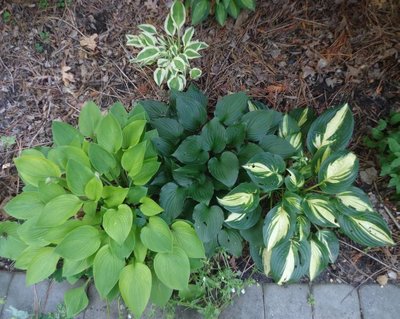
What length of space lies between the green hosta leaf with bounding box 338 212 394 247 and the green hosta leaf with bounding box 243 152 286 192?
1.23 feet

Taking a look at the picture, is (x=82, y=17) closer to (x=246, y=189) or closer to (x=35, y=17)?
(x=35, y=17)

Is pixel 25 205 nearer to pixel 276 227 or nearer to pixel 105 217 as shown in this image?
pixel 105 217

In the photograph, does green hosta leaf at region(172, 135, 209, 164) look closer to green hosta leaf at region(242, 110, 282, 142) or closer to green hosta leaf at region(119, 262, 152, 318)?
green hosta leaf at region(242, 110, 282, 142)

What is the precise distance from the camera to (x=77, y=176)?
147 centimetres

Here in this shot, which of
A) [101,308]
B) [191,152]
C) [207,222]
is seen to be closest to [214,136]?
[191,152]

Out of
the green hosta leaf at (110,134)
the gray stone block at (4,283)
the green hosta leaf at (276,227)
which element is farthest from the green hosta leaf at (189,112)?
the gray stone block at (4,283)

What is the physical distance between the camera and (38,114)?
2.36 meters

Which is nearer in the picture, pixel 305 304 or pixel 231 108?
pixel 231 108

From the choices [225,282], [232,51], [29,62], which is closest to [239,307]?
[225,282]

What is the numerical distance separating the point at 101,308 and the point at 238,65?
63.8 inches

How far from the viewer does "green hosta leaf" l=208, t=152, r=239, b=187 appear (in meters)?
1.62

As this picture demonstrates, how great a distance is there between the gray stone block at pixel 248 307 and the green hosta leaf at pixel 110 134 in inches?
40.8

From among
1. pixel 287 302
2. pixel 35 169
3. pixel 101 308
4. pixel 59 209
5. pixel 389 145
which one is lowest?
pixel 287 302

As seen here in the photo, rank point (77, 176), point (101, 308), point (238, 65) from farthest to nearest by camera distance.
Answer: point (238, 65)
point (101, 308)
point (77, 176)
